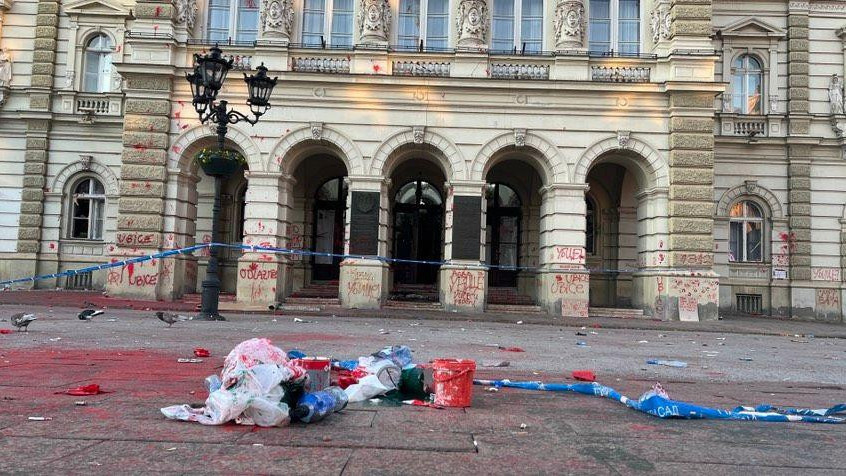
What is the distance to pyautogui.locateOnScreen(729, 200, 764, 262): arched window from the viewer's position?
23422 millimetres

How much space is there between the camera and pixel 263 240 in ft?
64.7

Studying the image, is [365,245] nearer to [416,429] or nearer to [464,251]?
[464,251]

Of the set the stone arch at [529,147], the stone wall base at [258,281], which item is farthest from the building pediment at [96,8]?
the stone arch at [529,147]

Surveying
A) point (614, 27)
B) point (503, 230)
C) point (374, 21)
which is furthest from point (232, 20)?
point (614, 27)

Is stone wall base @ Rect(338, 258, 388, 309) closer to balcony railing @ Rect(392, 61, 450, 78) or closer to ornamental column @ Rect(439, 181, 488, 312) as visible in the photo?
ornamental column @ Rect(439, 181, 488, 312)

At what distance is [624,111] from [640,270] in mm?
5118

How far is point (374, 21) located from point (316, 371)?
17.0 metres

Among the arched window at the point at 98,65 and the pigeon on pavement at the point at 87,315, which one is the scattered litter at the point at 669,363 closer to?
the pigeon on pavement at the point at 87,315

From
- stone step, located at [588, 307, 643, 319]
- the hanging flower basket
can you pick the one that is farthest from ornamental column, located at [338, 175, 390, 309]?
stone step, located at [588, 307, 643, 319]

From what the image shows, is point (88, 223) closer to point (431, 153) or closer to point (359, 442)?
point (431, 153)

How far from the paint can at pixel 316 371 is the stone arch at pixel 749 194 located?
21.4 meters

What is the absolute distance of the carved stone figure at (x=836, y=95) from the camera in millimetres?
23336

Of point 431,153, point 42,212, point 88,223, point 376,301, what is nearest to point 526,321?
point 376,301

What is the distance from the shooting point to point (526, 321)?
17.6 m
